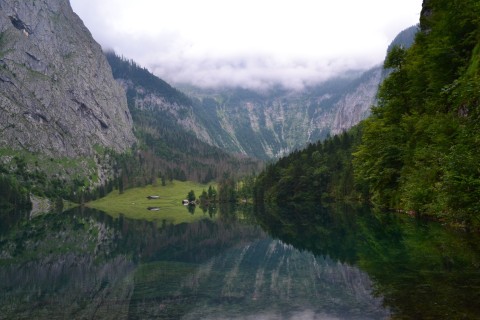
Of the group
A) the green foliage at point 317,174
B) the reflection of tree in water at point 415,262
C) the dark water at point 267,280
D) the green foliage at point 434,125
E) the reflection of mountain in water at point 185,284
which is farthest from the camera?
the green foliage at point 317,174

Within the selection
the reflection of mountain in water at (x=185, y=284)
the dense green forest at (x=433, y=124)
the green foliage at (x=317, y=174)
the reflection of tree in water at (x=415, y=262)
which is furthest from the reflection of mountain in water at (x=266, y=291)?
the green foliage at (x=317, y=174)

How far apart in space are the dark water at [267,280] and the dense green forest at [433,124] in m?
3.79

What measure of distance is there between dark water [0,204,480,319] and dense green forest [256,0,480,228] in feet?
12.4

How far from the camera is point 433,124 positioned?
39344 millimetres

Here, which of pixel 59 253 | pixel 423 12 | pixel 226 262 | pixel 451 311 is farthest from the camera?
pixel 423 12

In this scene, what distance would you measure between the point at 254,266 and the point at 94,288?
36.4 feet

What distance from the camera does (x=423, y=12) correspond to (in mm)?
62625

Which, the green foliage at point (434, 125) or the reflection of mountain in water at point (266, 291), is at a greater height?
the green foliage at point (434, 125)

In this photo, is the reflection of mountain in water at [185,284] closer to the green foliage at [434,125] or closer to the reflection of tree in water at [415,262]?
the reflection of tree in water at [415,262]

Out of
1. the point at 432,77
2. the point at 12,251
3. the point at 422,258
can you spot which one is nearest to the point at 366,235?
the point at 422,258

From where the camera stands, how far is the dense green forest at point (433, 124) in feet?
89.7

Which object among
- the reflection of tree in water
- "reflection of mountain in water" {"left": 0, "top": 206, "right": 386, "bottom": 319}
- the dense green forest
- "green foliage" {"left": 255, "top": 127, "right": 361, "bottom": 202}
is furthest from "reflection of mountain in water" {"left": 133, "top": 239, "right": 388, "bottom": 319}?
"green foliage" {"left": 255, "top": 127, "right": 361, "bottom": 202}

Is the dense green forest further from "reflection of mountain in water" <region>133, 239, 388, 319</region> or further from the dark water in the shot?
"reflection of mountain in water" <region>133, 239, 388, 319</region>

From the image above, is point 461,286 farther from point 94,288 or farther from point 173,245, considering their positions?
point 173,245
